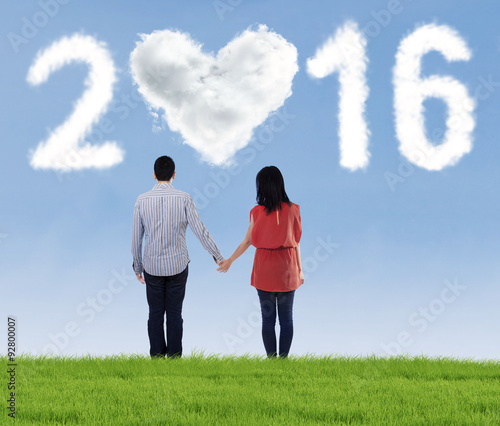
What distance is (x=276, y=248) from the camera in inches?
289

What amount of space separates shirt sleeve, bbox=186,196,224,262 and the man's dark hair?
445mm

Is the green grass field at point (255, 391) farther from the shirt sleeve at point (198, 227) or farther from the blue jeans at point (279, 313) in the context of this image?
the shirt sleeve at point (198, 227)

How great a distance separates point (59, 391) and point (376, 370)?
4006mm

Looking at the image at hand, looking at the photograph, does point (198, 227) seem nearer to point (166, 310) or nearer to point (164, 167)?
point (164, 167)

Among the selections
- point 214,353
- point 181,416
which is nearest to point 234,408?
point 181,416

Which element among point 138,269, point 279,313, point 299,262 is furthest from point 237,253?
point 138,269

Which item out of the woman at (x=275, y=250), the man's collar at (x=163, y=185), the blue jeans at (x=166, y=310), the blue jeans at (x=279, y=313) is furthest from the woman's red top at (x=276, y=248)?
the man's collar at (x=163, y=185)

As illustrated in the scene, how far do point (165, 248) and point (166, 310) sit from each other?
2.85ft

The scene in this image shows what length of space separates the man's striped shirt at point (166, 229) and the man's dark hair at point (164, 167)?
98 mm

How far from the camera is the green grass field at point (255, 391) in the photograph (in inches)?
203

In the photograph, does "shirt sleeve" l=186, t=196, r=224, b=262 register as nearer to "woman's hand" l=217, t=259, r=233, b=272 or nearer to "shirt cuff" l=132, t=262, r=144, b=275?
"woman's hand" l=217, t=259, r=233, b=272

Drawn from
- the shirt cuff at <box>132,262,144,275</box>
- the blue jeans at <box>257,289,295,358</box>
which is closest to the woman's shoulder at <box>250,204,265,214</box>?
the blue jeans at <box>257,289,295,358</box>

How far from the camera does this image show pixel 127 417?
5070 millimetres

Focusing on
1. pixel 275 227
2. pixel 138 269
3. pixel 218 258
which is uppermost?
pixel 275 227
